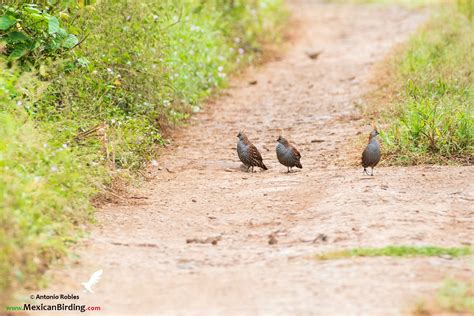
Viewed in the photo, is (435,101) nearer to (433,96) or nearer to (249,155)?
(433,96)

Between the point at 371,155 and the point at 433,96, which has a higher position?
the point at 433,96

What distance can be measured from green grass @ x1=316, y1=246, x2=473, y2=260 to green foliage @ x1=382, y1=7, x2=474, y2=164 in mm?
3134

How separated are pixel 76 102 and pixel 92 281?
388 centimetres

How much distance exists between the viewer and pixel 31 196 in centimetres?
674

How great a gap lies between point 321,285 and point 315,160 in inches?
181

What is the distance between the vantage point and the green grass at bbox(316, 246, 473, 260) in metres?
6.59

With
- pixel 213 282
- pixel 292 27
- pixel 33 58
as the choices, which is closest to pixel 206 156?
pixel 33 58

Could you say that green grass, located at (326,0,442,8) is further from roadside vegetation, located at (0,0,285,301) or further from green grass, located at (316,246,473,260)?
green grass, located at (316,246,473,260)

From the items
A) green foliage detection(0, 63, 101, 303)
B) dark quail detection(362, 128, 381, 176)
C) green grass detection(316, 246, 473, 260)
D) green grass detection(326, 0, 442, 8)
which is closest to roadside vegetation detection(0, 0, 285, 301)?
green foliage detection(0, 63, 101, 303)

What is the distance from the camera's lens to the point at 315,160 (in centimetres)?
1056

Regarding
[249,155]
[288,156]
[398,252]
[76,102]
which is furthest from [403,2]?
[398,252]

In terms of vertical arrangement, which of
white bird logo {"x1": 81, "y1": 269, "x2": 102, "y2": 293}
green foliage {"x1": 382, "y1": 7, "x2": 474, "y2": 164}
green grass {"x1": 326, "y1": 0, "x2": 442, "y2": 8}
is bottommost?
white bird logo {"x1": 81, "y1": 269, "x2": 102, "y2": 293}

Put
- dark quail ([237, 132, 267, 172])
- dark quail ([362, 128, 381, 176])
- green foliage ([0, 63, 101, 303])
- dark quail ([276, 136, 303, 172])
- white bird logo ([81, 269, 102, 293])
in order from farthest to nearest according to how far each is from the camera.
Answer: dark quail ([237, 132, 267, 172])
dark quail ([276, 136, 303, 172])
dark quail ([362, 128, 381, 176])
white bird logo ([81, 269, 102, 293])
green foliage ([0, 63, 101, 303])

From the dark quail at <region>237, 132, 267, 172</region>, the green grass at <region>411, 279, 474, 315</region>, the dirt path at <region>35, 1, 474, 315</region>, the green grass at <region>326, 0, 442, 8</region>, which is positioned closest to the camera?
the green grass at <region>411, 279, 474, 315</region>
